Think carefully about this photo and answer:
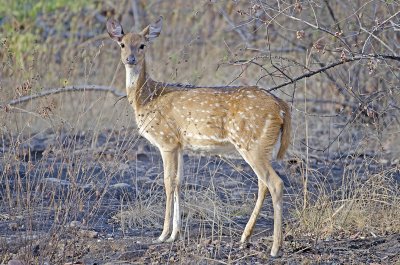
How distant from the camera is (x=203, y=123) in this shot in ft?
24.4

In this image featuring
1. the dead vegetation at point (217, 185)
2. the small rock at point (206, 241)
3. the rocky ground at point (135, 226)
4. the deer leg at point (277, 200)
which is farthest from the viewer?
the small rock at point (206, 241)

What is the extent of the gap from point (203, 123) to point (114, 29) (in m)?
1.38

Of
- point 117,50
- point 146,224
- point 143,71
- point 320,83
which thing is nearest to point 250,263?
point 146,224

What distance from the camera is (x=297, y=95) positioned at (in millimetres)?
12836

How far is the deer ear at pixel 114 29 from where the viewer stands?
8102 millimetres

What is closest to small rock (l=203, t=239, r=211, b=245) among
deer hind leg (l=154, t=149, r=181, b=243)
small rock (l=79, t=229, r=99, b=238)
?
deer hind leg (l=154, t=149, r=181, b=243)

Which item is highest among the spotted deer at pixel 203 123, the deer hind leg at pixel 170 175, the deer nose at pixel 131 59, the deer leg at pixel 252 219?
the deer nose at pixel 131 59

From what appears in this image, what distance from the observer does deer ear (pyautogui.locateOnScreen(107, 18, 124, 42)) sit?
26.6 ft

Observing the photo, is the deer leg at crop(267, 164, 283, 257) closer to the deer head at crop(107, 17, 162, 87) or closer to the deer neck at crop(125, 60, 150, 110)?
the deer neck at crop(125, 60, 150, 110)

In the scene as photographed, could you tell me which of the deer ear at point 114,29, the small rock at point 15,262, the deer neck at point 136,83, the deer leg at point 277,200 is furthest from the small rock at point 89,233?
the deer ear at point 114,29

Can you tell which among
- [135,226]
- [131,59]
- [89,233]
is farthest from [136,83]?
[89,233]

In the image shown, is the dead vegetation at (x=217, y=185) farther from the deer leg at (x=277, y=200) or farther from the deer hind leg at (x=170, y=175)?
the deer hind leg at (x=170, y=175)

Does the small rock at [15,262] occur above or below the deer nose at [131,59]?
below

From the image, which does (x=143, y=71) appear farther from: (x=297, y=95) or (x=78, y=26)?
(x=78, y=26)
